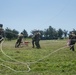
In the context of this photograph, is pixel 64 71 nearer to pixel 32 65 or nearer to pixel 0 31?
pixel 32 65

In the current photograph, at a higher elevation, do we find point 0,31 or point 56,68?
point 0,31

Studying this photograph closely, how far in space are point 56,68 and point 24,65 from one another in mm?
1295

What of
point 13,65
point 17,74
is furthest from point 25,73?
point 13,65

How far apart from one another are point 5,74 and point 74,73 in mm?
1965

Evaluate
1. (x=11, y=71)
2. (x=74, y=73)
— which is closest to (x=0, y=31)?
(x=11, y=71)

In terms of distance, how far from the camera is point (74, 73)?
840cm

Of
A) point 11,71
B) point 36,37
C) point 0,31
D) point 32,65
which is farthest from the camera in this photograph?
point 36,37

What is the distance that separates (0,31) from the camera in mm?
14078

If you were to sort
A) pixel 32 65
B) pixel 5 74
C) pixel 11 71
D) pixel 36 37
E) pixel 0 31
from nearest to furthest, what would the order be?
pixel 5 74
pixel 11 71
pixel 32 65
pixel 0 31
pixel 36 37

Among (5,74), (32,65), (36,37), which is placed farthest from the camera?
(36,37)

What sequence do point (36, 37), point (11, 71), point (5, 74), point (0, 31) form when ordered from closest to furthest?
point (5, 74) < point (11, 71) < point (0, 31) < point (36, 37)

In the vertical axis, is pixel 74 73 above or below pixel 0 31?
below

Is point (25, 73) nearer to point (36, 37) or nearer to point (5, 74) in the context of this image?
point (5, 74)

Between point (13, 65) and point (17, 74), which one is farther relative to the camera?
point (13, 65)
